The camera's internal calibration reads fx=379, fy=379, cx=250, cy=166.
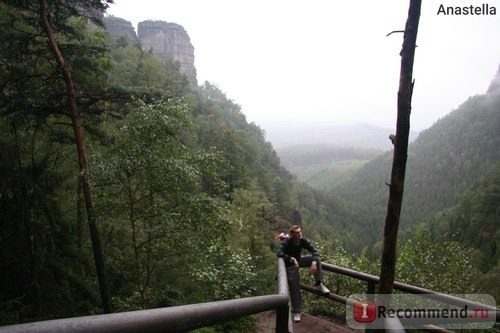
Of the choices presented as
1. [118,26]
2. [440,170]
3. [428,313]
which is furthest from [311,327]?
A: [440,170]

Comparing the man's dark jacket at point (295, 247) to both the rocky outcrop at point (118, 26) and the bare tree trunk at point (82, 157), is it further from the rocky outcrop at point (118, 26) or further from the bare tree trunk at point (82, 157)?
the rocky outcrop at point (118, 26)

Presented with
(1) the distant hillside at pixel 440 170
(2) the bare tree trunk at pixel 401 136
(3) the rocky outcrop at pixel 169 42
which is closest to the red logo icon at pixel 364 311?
(2) the bare tree trunk at pixel 401 136

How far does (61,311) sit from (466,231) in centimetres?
7428

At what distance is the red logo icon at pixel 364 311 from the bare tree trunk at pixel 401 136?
289mm

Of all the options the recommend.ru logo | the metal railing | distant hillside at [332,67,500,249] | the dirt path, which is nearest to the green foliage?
the recommend.ru logo

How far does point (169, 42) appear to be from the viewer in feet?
427

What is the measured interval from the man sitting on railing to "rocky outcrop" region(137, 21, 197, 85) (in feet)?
409

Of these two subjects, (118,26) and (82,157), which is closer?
(82,157)

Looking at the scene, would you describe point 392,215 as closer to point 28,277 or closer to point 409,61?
point 409,61

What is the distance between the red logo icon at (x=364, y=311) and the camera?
444 cm

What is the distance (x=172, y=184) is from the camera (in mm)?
9703

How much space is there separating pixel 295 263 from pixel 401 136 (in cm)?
222

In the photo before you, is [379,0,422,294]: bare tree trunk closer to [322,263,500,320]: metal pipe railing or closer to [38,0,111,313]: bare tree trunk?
[322,263,500,320]: metal pipe railing

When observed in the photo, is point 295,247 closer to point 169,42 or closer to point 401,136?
point 401,136
